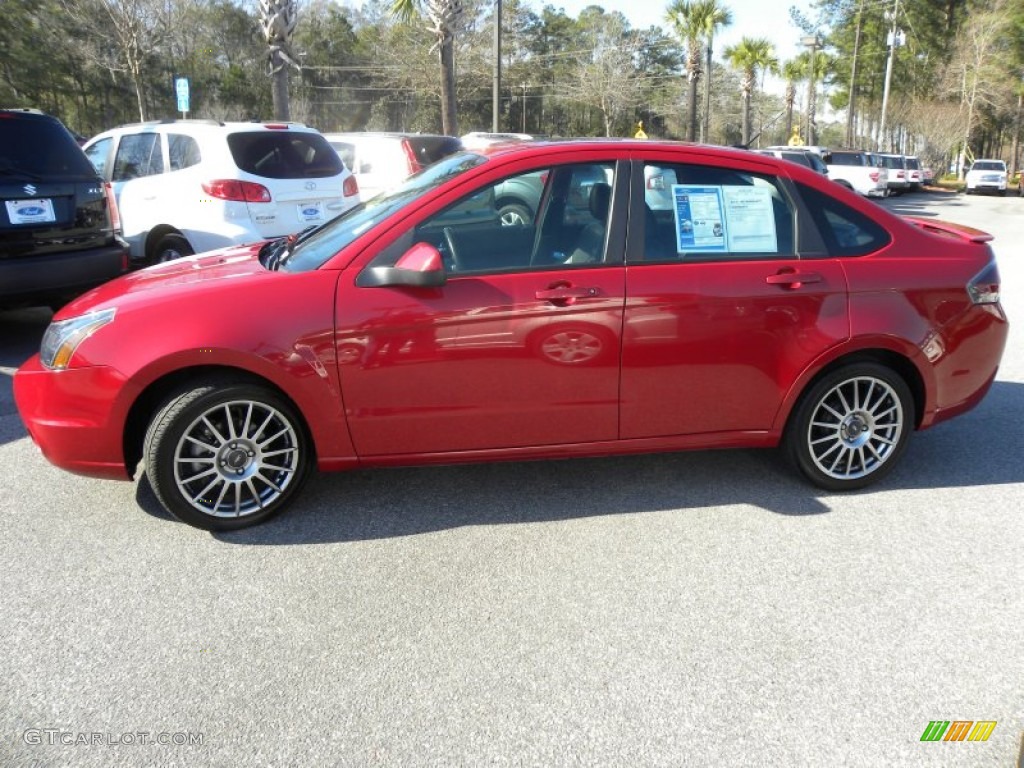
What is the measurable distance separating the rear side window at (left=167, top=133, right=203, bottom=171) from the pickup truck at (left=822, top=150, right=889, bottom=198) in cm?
2625

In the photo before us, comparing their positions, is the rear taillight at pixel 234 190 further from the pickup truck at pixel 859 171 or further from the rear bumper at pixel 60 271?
the pickup truck at pixel 859 171

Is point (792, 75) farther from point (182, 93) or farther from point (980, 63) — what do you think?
point (182, 93)

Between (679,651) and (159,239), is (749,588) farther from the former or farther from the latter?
(159,239)

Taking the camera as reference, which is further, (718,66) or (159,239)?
(718,66)

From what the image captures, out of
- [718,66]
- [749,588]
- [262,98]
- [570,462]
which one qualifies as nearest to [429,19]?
[570,462]

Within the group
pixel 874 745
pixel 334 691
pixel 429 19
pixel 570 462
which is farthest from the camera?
pixel 429 19

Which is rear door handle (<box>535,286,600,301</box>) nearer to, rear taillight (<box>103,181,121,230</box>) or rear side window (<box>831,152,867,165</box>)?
rear taillight (<box>103,181,121,230</box>)

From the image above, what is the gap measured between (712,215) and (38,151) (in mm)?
5293

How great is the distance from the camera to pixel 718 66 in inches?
2324

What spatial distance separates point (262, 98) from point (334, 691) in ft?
145

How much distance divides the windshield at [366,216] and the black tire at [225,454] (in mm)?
672

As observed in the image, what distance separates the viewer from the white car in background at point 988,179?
117 ft

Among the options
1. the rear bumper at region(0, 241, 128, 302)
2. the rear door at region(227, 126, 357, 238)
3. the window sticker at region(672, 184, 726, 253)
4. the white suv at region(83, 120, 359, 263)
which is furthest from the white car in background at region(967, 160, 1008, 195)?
the rear bumper at region(0, 241, 128, 302)

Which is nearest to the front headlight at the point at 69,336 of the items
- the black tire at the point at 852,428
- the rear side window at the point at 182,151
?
the black tire at the point at 852,428
